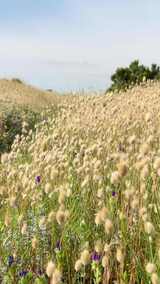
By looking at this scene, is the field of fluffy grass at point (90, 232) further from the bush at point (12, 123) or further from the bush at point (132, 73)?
the bush at point (132, 73)

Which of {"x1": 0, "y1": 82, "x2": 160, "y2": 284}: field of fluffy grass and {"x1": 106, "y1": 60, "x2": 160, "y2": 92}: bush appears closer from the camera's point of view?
{"x1": 0, "y1": 82, "x2": 160, "y2": 284}: field of fluffy grass

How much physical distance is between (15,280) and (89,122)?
153 inches

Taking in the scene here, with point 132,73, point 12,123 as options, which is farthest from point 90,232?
point 132,73

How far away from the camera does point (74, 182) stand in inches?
163

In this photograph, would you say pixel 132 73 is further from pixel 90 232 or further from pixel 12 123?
pixel 90 232

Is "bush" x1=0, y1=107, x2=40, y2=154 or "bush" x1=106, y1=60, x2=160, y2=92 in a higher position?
"bush" x1=106, y1=60, x2=160, y2=92

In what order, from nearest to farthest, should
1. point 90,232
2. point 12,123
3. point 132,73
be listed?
1. point 90,232
2. point 12,123
3. point 132,73

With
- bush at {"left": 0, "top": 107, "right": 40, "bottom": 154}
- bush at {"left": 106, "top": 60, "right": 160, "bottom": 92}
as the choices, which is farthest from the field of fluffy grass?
bush at {"left": 106, "top": 60, "right": 160, "bottom": 92}

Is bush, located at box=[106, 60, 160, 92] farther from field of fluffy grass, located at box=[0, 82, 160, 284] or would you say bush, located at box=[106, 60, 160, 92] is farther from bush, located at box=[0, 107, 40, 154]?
field of fluffy grass, located at box=[0, 82, 160, 284]

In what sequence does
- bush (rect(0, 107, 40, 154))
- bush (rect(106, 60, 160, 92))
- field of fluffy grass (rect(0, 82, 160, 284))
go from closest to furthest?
1. field of fluffy grass (rect(0, 82, 160, 284))
2. bush (rect(0, 107, 40, 154))
3. bush (rect(106, 60, 160, 92))

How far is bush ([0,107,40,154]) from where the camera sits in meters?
9.40

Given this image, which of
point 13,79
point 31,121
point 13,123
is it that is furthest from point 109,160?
point 13,79

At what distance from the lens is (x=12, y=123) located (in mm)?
10828

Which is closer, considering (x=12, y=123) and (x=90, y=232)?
(x=90, y=232)
